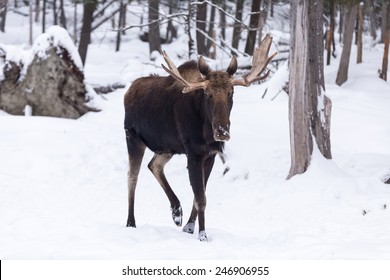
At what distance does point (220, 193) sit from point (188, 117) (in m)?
4.42

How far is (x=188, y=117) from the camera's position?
24.9ft

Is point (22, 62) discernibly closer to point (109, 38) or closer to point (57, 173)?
point (57, 173)

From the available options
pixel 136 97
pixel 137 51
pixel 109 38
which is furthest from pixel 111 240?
pixel 109 38

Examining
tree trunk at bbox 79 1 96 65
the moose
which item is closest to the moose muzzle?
the moose

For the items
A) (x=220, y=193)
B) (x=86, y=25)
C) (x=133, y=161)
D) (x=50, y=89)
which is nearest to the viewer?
(x=133, y=161)

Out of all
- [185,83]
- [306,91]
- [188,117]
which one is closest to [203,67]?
→ [185,83]

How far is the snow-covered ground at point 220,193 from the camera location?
689 cm

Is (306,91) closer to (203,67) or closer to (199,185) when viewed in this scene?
(199,185)

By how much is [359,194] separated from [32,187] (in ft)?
17.9

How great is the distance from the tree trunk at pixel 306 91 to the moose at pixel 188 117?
2.90 m

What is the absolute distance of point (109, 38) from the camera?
47562 millimetres

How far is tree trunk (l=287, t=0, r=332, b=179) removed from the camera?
35.7ft

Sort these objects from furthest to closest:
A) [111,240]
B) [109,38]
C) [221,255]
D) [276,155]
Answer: [109,38] → [276,155] → [111,240] → [221,255]

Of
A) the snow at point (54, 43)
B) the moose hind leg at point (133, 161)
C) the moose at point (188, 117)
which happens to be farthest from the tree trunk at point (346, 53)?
the moose hind leg at point (133, 161)
